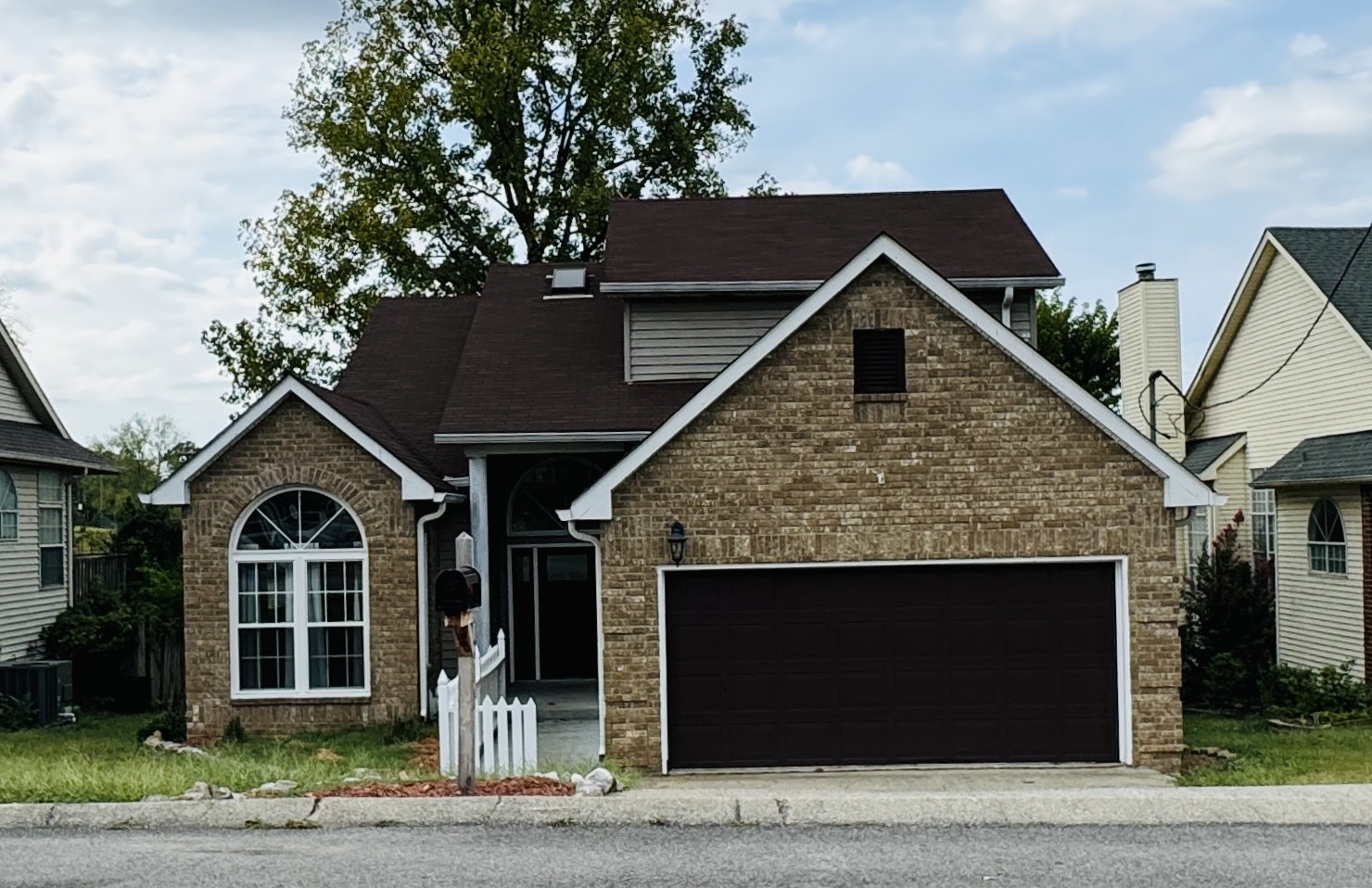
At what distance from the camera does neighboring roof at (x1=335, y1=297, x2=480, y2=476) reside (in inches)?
820

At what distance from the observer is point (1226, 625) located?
22.1 meters

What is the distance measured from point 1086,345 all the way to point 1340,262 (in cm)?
2356

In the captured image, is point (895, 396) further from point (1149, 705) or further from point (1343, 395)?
point (1343, 395)

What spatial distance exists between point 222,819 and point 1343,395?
16.6 metres

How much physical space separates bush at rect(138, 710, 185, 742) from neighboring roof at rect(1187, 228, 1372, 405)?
1622 centimetres

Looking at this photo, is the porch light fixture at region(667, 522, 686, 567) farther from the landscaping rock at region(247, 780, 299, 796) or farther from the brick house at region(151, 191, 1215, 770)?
the landscaping rock at region(247, 780, 299, 796)

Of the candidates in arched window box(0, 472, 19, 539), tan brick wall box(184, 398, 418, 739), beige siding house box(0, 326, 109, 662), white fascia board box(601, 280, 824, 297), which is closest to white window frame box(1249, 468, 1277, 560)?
white fascia board box(601, 280, 824, 297)

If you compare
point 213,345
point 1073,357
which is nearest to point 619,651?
point 213,345

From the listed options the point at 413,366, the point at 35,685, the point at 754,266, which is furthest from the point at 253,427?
the point at 754,266

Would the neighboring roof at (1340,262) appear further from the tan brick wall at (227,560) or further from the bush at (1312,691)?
the tan brick wall at (227,560)

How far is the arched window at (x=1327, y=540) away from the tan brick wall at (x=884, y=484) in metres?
7.08

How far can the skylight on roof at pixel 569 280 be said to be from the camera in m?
22.7

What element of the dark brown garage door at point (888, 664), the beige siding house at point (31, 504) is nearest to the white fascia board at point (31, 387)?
the beige siding house at point (31, 504)

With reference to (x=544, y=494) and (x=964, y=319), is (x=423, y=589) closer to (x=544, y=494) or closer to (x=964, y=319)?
(x=544, y=494)
